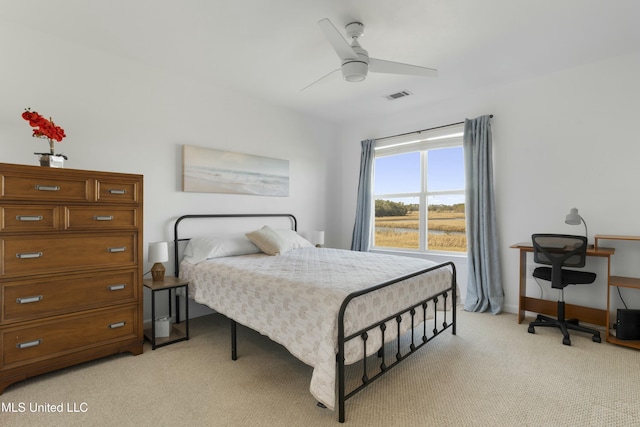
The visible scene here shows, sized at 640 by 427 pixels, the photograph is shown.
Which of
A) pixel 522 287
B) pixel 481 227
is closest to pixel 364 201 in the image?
pixel 481 227

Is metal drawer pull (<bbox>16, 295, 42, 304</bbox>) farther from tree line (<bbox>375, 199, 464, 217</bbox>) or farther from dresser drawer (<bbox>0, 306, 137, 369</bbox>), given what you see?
tree line (<bbox>375, 199, 464, 217</bbox>)

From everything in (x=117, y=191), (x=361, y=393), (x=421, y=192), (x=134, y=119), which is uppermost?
(x=134, y=119)

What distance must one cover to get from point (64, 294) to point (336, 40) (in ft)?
9.14

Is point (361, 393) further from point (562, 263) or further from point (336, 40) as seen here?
point (336, 40)

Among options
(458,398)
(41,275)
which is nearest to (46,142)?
(41,275)

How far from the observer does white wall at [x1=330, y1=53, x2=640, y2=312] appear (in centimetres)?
314

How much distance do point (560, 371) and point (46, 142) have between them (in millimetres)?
4722

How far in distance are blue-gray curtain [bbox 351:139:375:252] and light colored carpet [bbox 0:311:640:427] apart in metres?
2.34

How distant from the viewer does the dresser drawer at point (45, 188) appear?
2117mm

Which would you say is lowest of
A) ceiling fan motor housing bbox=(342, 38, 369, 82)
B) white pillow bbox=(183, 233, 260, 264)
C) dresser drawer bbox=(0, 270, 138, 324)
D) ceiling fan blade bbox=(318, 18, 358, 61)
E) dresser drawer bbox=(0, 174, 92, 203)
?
dresser drawer bbox=(0, 270, 138, 324)

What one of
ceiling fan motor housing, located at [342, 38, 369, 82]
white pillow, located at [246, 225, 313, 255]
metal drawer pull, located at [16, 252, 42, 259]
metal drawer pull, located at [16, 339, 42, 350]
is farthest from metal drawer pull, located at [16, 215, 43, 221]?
ceiling fan motor housing, located at [342, 38, 369, 82]

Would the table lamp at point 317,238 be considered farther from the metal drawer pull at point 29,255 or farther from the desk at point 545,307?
the metal drawer pull at point 29,255

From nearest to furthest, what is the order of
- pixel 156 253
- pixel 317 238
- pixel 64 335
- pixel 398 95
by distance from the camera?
pixel 64 335
pixel 156 253
pixel 398 95
pixel 317 238

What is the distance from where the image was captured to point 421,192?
15.5 feet
